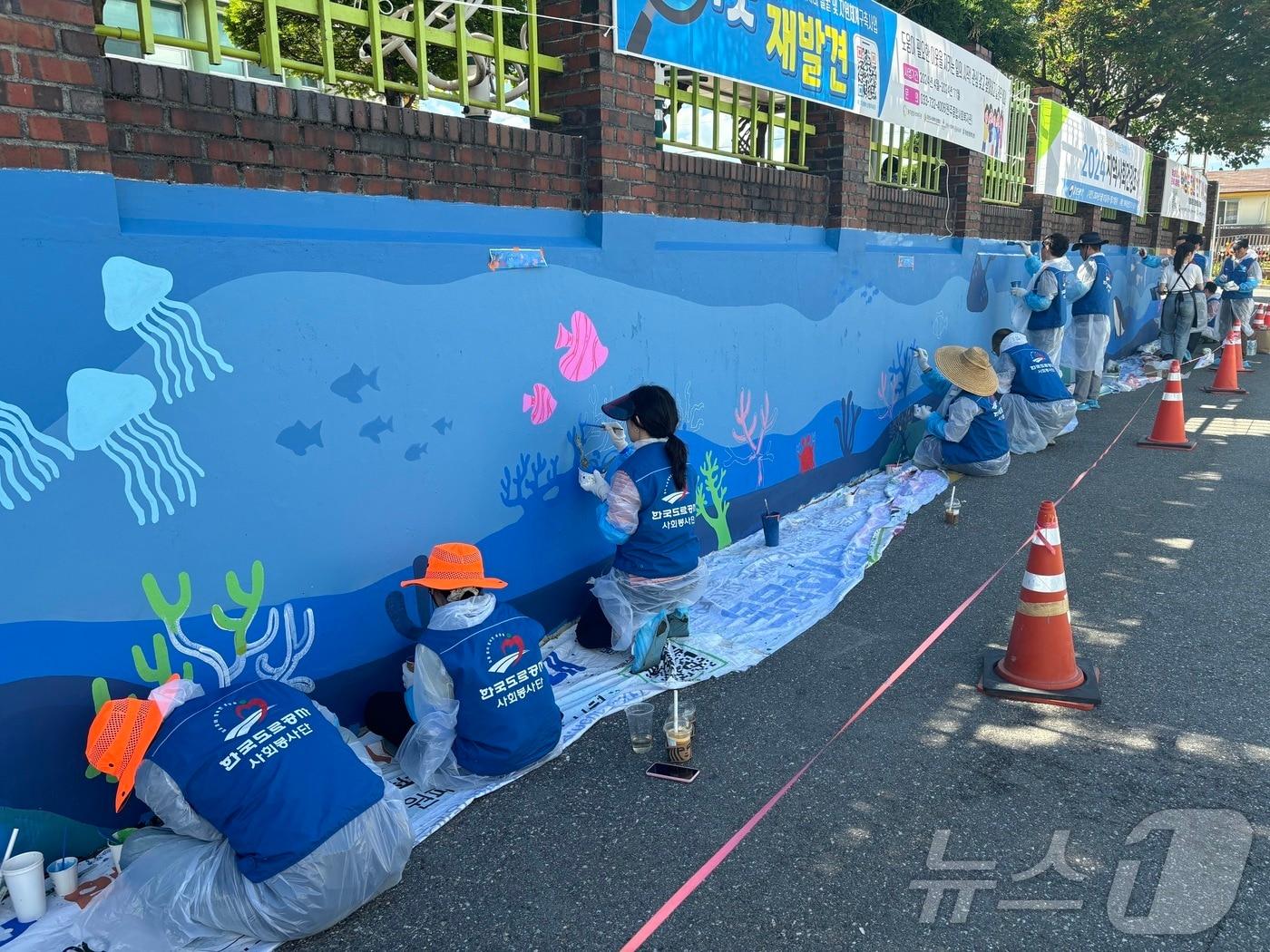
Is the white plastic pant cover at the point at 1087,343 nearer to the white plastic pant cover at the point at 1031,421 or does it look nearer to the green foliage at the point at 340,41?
the white plastic pant cover at the point at 1031,421

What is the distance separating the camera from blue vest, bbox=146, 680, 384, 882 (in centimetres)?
262

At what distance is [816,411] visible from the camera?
23.4 feet

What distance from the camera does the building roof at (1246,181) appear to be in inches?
1795

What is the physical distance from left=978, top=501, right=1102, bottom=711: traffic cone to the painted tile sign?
16190 millimetres

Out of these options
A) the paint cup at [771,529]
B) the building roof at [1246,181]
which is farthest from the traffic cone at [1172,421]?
the building roof at [1246,181]

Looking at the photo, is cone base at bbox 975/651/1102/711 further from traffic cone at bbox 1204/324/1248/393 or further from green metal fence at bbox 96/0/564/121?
traffic cone at bbox 1204/324/1248/393

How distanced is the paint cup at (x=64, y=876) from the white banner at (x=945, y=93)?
7200mm

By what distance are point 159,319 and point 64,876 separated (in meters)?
1.81

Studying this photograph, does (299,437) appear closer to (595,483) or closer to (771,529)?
(595,483)

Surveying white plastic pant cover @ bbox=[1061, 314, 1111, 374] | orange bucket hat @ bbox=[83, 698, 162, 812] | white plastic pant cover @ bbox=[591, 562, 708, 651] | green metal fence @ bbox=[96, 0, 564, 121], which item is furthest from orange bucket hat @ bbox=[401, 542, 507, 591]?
white plastic pant cover @ bbox=[1061, 314, 1111, 374]

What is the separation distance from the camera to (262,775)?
266 cm

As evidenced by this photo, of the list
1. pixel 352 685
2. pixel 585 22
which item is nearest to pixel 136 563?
pixel 352 685

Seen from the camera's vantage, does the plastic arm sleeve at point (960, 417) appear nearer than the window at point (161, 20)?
Yes

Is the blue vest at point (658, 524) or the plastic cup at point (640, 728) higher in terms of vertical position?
the blue vest at point (658, 524)
